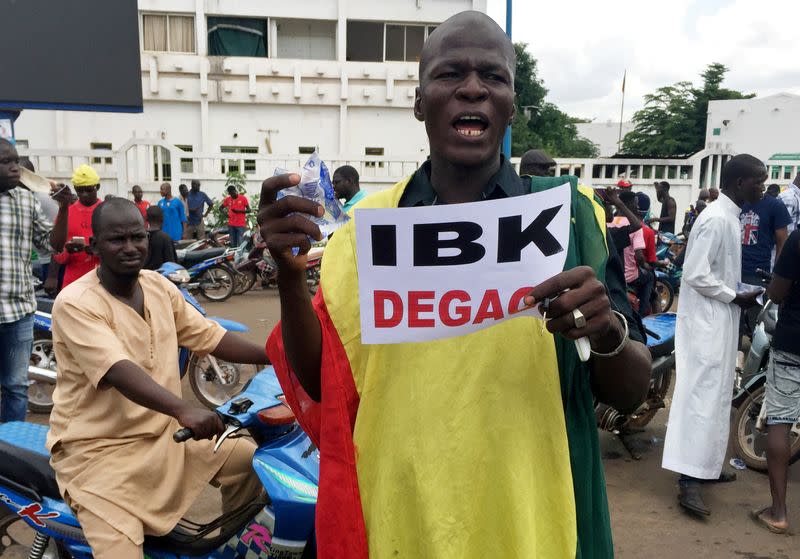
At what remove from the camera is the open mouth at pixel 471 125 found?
4.19ft

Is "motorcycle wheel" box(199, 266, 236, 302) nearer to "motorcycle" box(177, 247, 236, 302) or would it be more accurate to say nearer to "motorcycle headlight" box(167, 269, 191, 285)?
"motorcycle" box(177, 247, 236, 302)

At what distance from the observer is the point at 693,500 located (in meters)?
3.85

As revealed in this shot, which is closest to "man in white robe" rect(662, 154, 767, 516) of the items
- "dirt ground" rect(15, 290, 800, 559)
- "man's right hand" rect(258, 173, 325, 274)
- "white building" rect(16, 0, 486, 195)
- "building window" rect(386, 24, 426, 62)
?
"dirt ground" rect(15, 290, 800, 559)

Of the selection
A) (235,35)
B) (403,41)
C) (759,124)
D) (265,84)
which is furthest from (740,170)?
(759,124)

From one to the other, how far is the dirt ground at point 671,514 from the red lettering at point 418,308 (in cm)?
281

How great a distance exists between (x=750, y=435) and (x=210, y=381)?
3.86m

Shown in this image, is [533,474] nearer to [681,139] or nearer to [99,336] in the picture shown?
[99,336]

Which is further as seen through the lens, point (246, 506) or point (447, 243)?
point (246, 506)

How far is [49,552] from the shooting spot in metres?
2.63

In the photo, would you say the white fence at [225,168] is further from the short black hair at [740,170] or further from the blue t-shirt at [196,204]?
the short black hair at [740,170]

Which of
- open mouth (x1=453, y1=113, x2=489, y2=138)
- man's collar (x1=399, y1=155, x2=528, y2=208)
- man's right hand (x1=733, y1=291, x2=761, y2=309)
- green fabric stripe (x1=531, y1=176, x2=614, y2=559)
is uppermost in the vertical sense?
open mouth (x1=453, y1=113, x2=489, y2=138)

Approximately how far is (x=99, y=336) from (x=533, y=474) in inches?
65.6

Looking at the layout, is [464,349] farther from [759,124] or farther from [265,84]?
[759,124]

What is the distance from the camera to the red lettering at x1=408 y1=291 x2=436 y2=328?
1.20m
